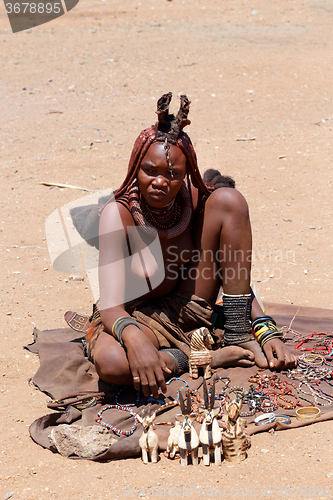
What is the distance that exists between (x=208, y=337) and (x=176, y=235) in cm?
69

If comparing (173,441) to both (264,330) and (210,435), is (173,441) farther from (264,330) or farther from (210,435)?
(264,330)

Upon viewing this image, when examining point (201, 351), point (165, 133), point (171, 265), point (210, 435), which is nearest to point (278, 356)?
point (201, 351)

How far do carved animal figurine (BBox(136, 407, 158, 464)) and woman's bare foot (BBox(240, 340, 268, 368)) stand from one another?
1.10 meters

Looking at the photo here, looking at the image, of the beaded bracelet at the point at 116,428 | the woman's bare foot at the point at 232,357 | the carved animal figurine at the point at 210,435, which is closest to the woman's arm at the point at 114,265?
the beaded bracelet at the point at 116,428

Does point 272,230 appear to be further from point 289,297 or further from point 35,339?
point 35,339

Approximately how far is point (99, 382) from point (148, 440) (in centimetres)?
99

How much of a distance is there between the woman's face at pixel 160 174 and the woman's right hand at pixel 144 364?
88cm

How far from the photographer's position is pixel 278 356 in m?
3.91

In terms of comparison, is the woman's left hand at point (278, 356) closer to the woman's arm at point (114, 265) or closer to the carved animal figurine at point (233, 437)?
the woman's arm at point (114, 265)

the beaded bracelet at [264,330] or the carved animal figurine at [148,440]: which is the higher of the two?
the carved animal figurine at [148,440]

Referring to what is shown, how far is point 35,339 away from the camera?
464 centimetres

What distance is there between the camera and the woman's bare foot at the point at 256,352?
3.97m

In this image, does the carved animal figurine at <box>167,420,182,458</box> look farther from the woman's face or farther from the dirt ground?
the woman's face

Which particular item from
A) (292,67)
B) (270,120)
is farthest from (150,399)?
(292,67)
